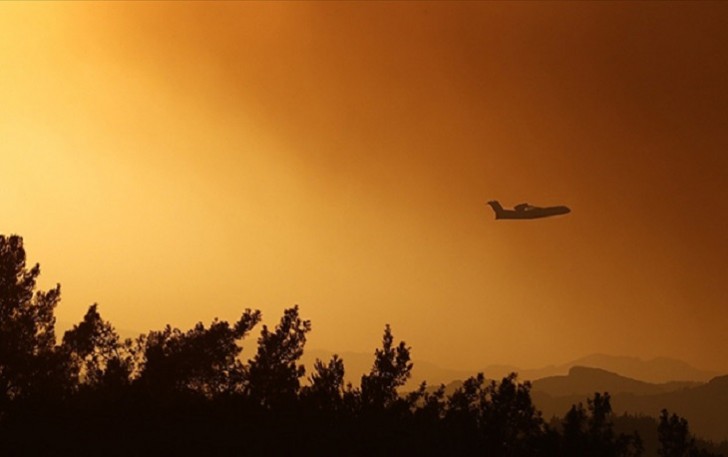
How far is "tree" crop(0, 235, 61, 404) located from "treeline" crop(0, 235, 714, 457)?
2.7 inches

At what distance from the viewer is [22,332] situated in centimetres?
5062

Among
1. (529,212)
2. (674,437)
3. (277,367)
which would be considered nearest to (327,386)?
(277,367)

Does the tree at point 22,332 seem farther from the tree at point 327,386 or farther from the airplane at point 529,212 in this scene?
the airplane at point 529,212

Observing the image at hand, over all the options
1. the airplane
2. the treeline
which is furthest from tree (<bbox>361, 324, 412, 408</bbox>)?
the airplane

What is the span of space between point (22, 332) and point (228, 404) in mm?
14721

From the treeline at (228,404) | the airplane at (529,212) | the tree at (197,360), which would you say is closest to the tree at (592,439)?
the treeline at (228,404)

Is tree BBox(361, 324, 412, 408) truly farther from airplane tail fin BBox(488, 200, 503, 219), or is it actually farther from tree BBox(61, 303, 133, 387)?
airplane tail fin BBox(488, 200, 503, 219)

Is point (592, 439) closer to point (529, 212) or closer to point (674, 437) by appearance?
point (674, 437)

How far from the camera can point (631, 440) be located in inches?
1832

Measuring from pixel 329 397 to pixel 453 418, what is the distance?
7059mm

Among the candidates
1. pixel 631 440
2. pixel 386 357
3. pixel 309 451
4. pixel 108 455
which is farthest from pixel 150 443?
pixel 631 440

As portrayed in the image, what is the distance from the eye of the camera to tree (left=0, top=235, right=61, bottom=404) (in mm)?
47438

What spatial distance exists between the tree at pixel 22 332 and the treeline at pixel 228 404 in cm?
7

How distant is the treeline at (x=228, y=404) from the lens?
39.1 meters
